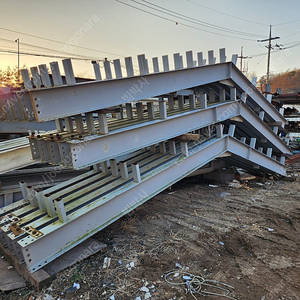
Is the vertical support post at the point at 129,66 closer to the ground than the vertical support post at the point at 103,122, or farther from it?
farther from it

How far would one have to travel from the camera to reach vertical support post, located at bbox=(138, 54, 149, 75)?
128 inches

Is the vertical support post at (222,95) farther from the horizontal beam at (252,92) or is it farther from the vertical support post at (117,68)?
the vertical support post at (117,68)

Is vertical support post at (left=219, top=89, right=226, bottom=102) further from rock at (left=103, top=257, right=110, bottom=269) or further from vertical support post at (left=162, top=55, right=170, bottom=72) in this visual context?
rock at (left=103, top=257, right=110, bottom=269)

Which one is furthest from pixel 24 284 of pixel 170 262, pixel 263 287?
pixel 263 287

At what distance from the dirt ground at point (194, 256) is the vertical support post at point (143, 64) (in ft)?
8.85

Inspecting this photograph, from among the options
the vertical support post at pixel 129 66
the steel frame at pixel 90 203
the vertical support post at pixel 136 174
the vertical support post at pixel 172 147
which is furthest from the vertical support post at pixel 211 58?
the vertical support post at pixel 136 174

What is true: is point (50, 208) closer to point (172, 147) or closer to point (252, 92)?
point (172, 147)

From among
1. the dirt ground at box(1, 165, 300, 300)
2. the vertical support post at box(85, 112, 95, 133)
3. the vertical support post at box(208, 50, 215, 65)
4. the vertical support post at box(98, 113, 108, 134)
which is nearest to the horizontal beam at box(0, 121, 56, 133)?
the vertical support post at box(85, 112, 95, 133)

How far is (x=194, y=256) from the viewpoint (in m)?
3.36

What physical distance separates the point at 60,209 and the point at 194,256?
2039mm

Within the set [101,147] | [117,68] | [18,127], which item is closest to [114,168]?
[101,147]

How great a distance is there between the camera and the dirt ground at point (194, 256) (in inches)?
106

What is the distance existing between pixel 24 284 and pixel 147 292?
1.51 m

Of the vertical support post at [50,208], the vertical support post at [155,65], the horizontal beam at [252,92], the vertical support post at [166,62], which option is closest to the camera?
the vertical support post at [50,208]
